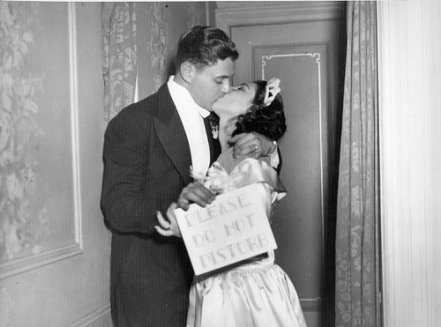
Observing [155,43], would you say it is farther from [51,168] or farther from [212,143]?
[51,168]

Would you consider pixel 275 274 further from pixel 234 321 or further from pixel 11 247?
pixel 11 247

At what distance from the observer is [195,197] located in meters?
1.52

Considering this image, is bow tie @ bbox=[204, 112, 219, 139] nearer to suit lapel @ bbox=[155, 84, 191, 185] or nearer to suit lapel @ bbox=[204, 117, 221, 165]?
suit lapel @ bbox=[204, 117, 221, 165]

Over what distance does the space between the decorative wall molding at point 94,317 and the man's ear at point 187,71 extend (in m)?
0.86

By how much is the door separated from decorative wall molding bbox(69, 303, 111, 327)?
2.23 metres

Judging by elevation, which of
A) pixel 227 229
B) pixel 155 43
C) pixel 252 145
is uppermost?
pixel 155 43

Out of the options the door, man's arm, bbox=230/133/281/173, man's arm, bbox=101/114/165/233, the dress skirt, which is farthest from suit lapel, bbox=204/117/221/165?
the door

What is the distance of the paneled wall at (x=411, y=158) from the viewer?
1497 millimetres

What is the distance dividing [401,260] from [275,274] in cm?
43

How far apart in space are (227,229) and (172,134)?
1.42ft

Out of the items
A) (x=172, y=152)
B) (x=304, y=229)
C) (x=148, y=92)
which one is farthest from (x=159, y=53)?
(x=304, y=229)

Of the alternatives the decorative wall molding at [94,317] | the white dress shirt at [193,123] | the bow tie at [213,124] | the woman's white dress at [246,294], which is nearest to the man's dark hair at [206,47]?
the white dress shirt at [193,123]

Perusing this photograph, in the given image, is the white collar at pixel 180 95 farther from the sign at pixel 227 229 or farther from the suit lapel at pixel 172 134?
the sign at pixel 227 229

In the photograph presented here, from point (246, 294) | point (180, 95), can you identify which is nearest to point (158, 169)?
→ point (180, 95)
